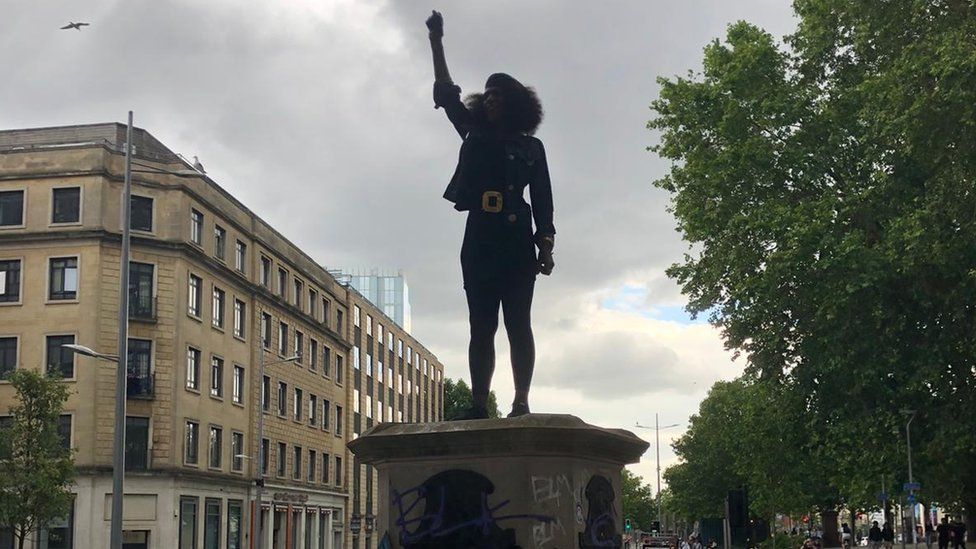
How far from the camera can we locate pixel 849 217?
2762cm

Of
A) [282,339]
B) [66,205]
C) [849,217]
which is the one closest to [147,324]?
[66,205]

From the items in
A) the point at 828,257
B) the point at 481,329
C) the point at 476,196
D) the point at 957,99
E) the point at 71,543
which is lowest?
the point at 71,543

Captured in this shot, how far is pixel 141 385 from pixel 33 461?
299 inches

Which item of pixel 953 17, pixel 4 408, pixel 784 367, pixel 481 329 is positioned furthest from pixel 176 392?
pixel 481 329

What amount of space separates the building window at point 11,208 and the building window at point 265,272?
1317 cm

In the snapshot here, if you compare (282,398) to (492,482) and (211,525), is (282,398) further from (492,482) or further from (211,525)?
(492,482)

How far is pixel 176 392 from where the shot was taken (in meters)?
45.0

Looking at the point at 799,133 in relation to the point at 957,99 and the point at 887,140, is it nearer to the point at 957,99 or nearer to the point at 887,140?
the point at 887,140

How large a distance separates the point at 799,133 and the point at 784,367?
5.87 metres

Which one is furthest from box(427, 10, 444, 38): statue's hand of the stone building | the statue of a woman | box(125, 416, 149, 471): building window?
box(125, 416, 149, 471): building window

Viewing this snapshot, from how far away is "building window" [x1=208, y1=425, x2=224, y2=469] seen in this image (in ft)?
159

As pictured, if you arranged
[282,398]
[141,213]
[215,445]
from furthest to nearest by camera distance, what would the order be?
1. [282,398]
2. [215,445]
3. [141,213]

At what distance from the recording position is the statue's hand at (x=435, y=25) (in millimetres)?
8734

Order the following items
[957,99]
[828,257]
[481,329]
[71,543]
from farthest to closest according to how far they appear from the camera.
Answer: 1. [71,543]
2. [828,257]
3. [957,99]
4. [481,329]
